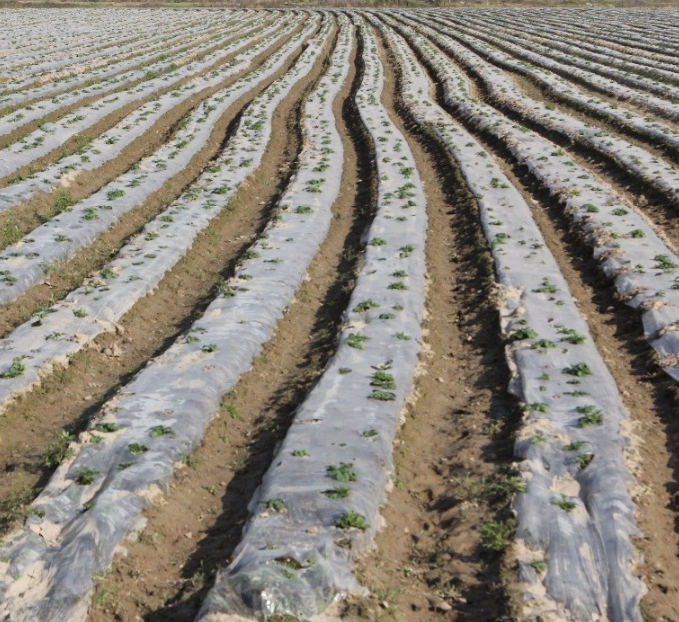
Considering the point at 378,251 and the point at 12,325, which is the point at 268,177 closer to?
the point at 378,251

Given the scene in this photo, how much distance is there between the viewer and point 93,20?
246 ft

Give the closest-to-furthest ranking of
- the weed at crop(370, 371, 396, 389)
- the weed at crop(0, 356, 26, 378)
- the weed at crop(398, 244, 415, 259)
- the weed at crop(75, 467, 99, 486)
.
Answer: the weed at crop(75, 467, 99, 486), the weed at crop(370, 371, 396, 389), the weed at crop(0, 356, 26, 378), the weed at crop(398, 244, 415, 259)

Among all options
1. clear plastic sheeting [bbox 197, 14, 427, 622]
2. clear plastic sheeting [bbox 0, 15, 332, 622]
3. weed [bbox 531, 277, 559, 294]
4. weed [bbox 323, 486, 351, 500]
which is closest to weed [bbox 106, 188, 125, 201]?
clear plastic sheeting [bbox 0, 15, 332, 622]

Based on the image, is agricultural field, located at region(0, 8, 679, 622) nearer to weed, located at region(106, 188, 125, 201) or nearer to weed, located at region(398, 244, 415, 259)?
weed, located at region(106, 188, 125, 201)

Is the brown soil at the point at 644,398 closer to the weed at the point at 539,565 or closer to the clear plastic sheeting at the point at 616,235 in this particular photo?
the clear plastic sheeting at the point at 616,235

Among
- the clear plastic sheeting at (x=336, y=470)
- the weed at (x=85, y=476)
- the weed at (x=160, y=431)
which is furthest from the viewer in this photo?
the weed at (x=160, y=431)

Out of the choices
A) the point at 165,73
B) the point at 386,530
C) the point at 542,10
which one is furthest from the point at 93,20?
the point at 386,530

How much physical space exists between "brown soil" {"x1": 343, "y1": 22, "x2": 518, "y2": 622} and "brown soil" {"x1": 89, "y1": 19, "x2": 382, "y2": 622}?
1929mm

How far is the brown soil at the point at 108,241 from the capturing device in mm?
15570

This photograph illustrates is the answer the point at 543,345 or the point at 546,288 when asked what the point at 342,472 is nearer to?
the point at 543,345

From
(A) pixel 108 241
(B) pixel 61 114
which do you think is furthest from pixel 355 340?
(B) pixel 61 114

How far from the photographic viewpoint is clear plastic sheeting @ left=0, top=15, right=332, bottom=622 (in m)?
8.11

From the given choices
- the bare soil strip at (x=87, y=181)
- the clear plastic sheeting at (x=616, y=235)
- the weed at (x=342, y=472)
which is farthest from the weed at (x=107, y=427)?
the bare soil strip at (x=87, y=181)

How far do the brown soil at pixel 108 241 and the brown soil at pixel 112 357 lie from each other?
220 mm
